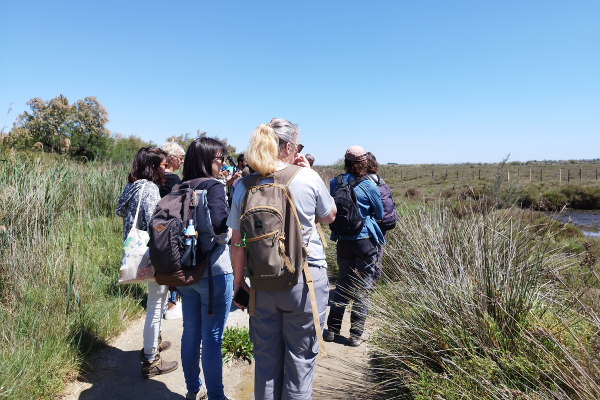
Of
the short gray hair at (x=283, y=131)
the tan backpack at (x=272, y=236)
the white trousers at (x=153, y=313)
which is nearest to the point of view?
the tan backpack at (x=272, y=236)

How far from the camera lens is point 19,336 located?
2.81 metres

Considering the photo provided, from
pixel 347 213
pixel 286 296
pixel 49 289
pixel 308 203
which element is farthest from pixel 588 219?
pixel 49 289

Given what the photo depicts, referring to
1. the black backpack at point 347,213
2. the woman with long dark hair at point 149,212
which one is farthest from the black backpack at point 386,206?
the woman with long dark hair at point 149,212

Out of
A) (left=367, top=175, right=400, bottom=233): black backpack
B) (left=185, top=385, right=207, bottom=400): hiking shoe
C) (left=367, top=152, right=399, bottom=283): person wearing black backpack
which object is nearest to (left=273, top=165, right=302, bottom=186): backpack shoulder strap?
(left=185, top=385, right=207, bottom=400): hiking shoe

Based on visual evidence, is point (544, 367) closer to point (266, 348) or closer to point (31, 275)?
point (266, 348)

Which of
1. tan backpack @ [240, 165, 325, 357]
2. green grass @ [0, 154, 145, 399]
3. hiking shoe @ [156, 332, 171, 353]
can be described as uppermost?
tan backpack @ [240, 165, 325, 357]

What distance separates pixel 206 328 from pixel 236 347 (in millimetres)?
1032

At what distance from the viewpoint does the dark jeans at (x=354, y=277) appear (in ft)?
10.9

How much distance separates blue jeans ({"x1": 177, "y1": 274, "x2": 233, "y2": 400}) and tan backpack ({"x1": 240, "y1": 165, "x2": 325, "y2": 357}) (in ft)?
1.78

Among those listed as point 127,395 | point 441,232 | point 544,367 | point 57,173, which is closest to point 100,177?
point 57,173

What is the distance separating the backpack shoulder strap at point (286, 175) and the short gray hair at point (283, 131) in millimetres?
153

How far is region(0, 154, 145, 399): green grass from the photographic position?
262 centimetres

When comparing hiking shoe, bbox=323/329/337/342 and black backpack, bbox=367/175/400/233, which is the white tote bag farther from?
black backpack, bbox=367/175/400/233

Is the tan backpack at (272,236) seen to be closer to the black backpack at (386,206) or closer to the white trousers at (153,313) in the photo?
the white trousers at (153,313)
